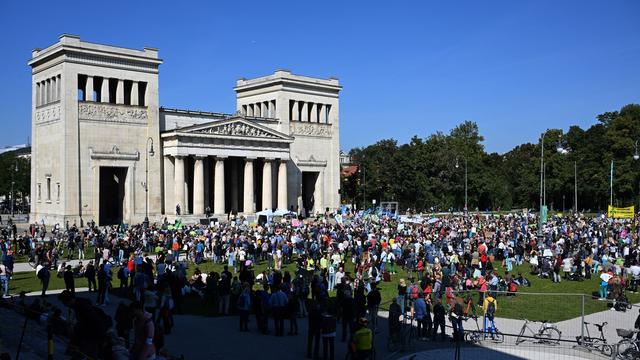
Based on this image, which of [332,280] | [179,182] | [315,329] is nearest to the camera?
[315,329]

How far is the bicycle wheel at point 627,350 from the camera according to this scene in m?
15.2

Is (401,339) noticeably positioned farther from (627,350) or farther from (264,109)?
(264,109)

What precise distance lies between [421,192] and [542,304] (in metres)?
68.9

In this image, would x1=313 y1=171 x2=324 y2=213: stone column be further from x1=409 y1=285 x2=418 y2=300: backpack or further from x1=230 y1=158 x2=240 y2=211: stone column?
x1=409 y1=285 x2=418 y2=300: backpack

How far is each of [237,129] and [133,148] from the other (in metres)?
10.9

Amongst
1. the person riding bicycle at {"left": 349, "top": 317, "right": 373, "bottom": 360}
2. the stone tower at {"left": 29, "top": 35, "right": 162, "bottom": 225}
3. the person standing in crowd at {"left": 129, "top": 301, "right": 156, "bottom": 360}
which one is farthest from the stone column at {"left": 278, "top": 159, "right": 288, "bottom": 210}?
the person standing in crowd at {"left": 129, "top": 301, "right": 156, "bottom": 360}

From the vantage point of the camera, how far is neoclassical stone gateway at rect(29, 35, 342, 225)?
58031mm

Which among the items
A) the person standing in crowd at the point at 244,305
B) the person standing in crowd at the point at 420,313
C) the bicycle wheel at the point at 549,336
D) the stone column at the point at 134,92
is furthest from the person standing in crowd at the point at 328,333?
the stone column at the point at 134,92

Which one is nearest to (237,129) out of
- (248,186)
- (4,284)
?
(248,186)

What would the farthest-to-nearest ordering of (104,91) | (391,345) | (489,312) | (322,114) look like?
(322,114), (104,91), (489,312), (391,345)

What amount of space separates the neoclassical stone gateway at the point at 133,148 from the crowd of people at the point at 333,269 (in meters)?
14.2

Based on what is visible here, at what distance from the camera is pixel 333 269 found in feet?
90.9

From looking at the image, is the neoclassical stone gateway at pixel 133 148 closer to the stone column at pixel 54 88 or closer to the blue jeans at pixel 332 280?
the stone column at pixel 54 88

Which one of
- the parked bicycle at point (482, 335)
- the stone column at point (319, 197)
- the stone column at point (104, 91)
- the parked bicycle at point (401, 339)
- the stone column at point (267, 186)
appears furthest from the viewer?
the stone column at point (319, 197)
